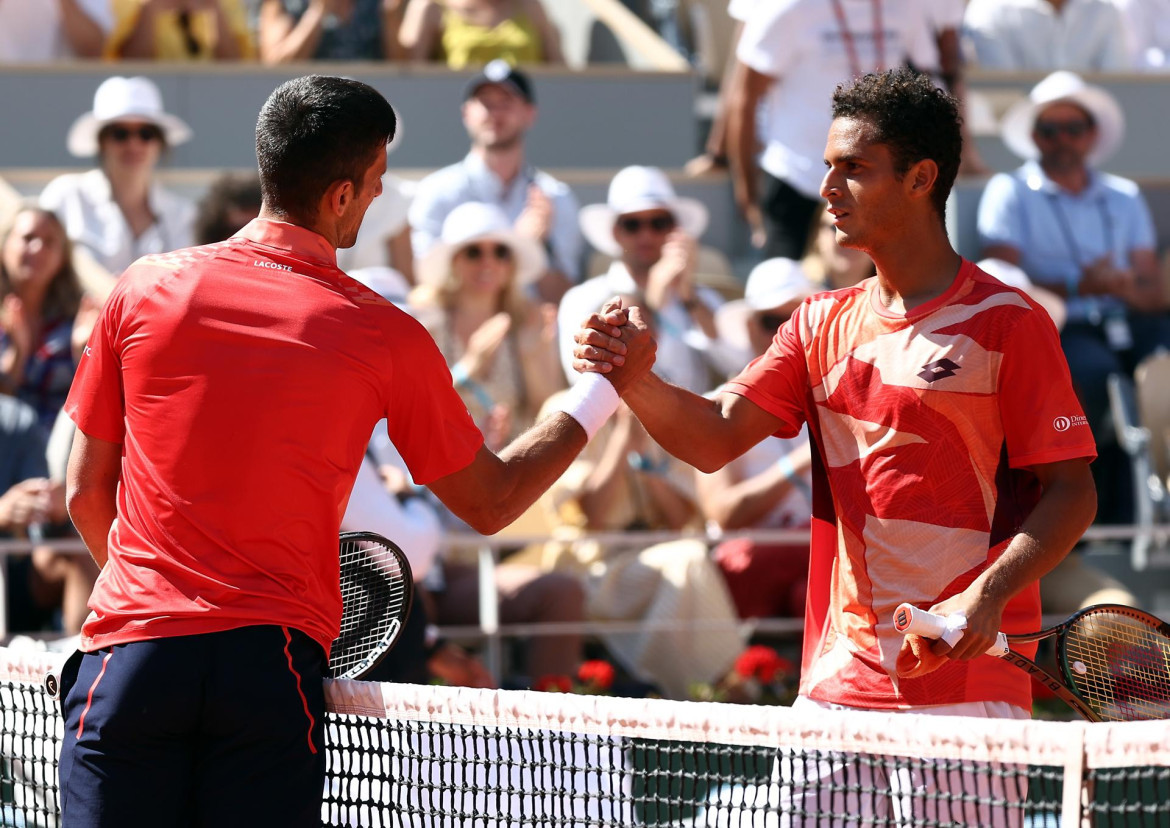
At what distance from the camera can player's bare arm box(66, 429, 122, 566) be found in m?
3.05

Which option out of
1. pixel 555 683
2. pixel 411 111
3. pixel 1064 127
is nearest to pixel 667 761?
pixel 555 683

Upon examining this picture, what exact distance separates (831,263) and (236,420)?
5623mm

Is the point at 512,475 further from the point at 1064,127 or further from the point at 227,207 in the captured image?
the point at 1064,127

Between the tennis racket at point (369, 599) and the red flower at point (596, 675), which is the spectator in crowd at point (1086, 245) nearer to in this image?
the red flower at point (596, 675)

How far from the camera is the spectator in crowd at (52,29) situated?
9.55m

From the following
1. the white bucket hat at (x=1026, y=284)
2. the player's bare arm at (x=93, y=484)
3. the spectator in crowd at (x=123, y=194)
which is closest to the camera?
the player's bare arm at (x=93, y=484)

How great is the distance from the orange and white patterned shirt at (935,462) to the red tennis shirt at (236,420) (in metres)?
0.90

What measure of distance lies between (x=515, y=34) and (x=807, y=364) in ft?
22.1

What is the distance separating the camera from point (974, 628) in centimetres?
291

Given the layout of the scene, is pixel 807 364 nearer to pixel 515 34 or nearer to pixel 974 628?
pixel 974 628

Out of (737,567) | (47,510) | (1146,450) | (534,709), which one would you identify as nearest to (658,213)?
(737,567)

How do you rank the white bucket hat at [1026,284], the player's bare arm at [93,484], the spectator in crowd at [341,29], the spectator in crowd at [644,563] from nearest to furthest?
the player's bare arm at [93,484]
the spectator in crowd at [644,563]
the white bucket hat at [1026,284]
the spectator in crowd at [341,29]

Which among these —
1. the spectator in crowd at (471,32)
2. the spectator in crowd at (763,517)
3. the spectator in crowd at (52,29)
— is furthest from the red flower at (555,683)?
the spectator in crowd at (52,29)

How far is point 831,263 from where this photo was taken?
8.12m
